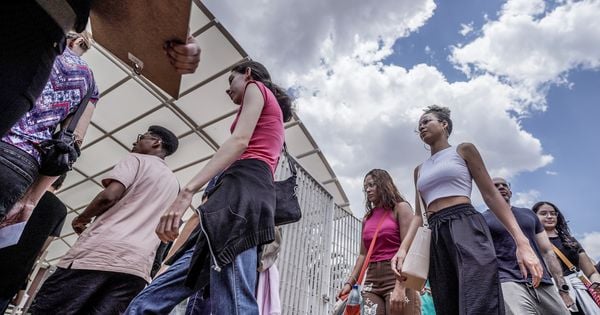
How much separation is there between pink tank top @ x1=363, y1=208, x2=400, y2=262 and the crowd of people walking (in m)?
0.01

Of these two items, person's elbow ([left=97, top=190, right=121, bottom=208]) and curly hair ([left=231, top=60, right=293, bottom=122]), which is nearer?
curly hair ([left=231, top=60, right=293, bottom=122])

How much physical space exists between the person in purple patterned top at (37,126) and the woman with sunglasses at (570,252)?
176 inches

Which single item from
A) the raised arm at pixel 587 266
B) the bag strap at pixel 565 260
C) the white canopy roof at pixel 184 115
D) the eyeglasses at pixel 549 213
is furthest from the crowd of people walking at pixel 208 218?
the white canopy roof at pixel 184 115

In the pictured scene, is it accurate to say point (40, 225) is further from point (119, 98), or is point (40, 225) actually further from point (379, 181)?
point (119, 98)

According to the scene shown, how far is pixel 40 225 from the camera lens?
8.33ft

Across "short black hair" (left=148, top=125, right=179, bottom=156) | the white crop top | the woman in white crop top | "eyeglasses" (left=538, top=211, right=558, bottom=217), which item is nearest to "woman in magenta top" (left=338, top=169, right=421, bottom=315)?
the woman in white crop top

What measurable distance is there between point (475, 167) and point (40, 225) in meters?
2.82

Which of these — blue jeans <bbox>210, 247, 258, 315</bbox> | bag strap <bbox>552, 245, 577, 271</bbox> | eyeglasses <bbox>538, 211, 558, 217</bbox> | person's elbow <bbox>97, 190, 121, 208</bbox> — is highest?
eyeglasses <bbox>538, 211, 558, 217</bbox>

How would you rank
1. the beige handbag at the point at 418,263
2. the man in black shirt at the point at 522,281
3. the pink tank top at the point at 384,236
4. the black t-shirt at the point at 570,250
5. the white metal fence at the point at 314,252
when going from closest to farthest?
1. the beige handbag at the point at 418,263
2. the man in black shirt at the point at 522,281
3. the pink tank top at the point at 384,236
4. the black t-shirt at the point at 570,250
5. the white metal fence at the point at 314,252

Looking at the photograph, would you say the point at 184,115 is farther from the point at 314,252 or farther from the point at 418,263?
the point at 418,263

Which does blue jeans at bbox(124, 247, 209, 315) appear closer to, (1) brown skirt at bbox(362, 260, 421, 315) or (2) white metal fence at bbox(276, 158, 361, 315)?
(1) brown skirt at bbox(362, 260, 421, 315)

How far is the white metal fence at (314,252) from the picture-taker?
4.80 m

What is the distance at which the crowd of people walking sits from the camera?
129 centimetres

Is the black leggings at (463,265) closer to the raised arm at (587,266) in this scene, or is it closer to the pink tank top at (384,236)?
the pink tank top at (384,236)
